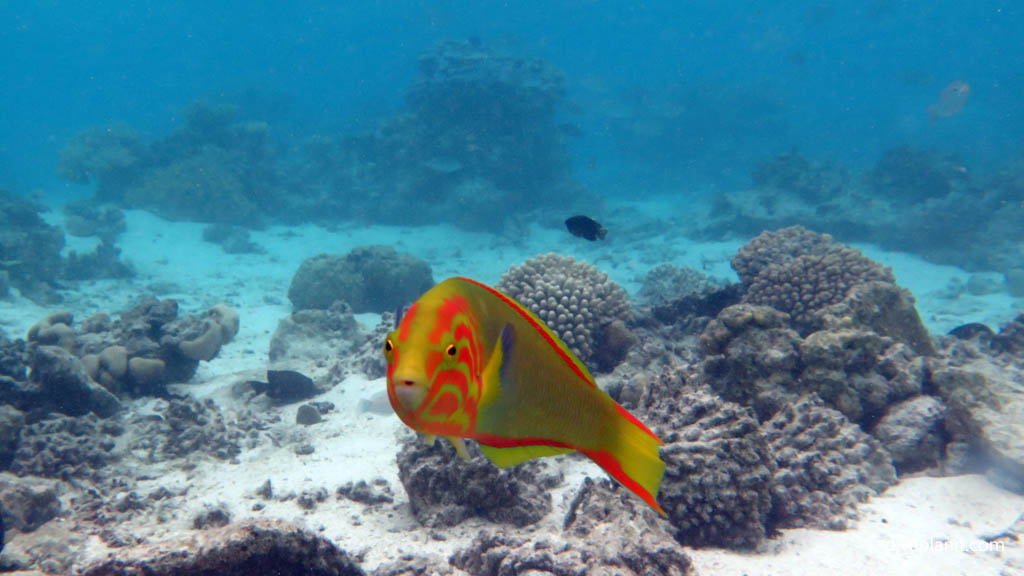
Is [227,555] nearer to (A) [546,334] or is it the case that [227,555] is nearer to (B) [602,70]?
(A) [546,334]

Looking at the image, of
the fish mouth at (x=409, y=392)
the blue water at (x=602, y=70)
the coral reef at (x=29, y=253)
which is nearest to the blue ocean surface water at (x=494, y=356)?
→ the fish mouth at (x=409, y=392)

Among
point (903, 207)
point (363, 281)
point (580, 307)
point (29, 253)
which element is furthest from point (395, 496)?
point (903, 207)

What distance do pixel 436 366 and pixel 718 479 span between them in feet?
9.72

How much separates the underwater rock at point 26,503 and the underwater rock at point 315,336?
4.62m

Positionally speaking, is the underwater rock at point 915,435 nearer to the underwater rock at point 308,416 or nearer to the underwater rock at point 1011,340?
the underwater rock at point 1011,340

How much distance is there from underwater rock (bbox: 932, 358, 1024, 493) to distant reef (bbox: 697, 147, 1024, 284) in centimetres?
1454

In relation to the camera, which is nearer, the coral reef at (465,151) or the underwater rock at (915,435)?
the underwater rock at (915,435)

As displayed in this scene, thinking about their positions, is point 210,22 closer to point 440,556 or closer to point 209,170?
point 209,170

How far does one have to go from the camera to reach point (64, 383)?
18.6 feet

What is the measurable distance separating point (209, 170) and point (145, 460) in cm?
2291

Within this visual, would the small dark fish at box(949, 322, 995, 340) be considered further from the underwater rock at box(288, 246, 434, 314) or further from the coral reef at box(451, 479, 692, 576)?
the underwater rock at box(288, 246, 434, 314)

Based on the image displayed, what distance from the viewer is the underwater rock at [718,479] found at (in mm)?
3096

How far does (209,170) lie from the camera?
23.7 metres

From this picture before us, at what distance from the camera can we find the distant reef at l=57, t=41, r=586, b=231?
23188 millimetres
